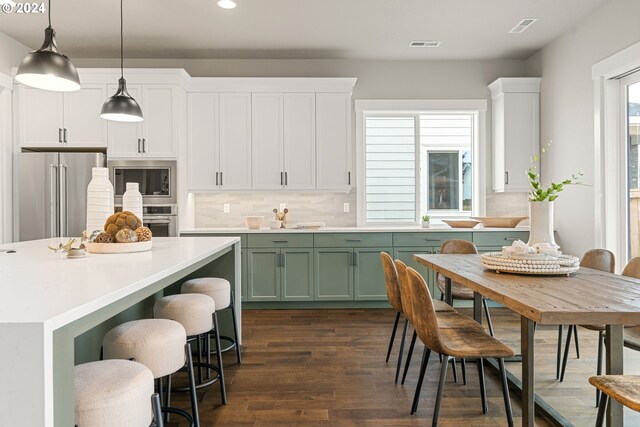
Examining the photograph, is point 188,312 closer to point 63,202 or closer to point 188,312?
point 188,312

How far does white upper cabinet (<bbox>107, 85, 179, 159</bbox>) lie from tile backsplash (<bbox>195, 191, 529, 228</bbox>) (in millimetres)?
798

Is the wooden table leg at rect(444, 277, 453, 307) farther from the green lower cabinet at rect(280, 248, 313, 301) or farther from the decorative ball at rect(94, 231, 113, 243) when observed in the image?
the decorative ball at rect(94, 231, 113, 243)

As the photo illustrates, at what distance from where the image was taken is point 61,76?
2.26 metres

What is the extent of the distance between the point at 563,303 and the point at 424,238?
3047 millimetres

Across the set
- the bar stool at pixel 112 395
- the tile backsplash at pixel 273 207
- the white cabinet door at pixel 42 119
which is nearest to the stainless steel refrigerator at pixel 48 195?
the white cabinet door at pixel 42 119

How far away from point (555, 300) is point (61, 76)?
2.63m

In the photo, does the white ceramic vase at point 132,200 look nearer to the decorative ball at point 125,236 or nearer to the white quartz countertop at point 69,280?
the decorative ball at point 125,236

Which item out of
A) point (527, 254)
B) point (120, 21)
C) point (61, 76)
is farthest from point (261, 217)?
point (527, 254)

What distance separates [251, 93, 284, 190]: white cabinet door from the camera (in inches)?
192

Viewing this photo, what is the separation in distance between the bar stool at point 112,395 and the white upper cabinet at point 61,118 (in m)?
3.99

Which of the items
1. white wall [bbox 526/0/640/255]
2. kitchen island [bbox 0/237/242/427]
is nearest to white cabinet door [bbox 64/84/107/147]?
kitchen island [bbox 0/237/242/427]

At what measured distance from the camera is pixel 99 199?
7.95ft

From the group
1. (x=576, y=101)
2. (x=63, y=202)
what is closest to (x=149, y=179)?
(x=63, y=202)

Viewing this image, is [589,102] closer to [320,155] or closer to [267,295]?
[320,155]
